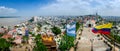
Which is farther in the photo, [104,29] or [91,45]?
[91,45]

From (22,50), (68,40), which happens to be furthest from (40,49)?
(22,50)

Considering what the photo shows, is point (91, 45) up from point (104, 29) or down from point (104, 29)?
down

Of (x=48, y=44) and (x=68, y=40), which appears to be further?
(x=68, y=40)

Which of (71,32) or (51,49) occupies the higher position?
(71,32)

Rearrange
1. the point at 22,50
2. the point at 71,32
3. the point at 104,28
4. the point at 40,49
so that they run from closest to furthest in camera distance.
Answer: the point at 104,28, the point at 71,32, the point at 40,49, the point at 22,50

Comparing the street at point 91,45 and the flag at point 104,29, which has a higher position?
the flag at point 104,29

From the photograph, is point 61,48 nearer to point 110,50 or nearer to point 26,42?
point 110,50

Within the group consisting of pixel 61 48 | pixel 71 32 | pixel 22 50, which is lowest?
pixel 22 50

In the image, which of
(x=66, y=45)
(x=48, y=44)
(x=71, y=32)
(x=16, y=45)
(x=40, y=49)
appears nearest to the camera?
(x=71, y=32)

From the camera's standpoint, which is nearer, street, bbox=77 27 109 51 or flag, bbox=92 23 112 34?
flag, bbox=92 23 112 34

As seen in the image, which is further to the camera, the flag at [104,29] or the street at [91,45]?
the street at [91,45]

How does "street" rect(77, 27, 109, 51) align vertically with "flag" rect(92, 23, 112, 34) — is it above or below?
below
